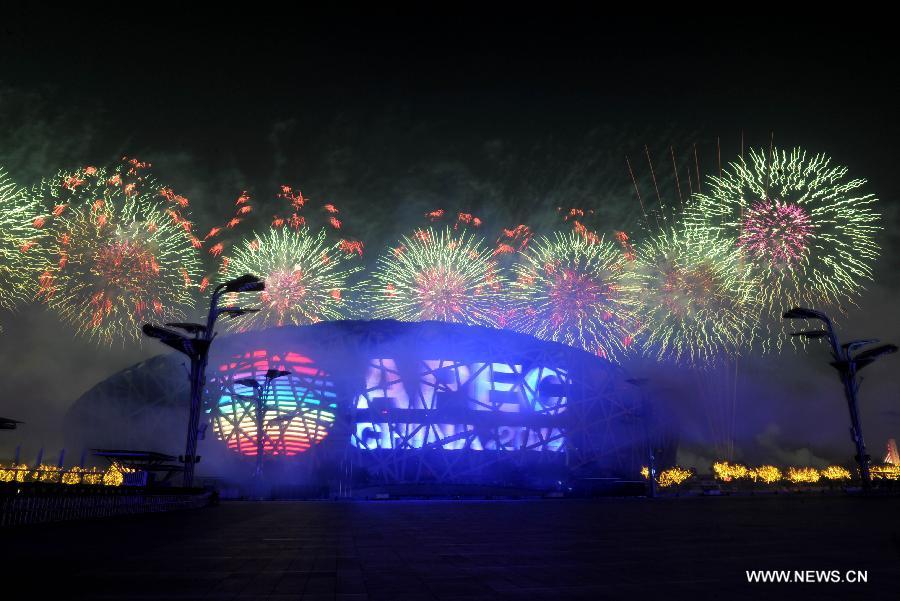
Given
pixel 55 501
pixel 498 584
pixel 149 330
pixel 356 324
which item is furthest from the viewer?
pixel 356 324

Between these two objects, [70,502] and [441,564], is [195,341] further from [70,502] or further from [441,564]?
[441,564]

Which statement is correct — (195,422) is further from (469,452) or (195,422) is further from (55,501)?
(469,452)

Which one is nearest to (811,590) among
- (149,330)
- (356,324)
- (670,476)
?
(149,330)

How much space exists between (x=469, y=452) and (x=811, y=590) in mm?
69239

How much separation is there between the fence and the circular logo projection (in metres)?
44.3

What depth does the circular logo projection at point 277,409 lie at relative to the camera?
69125 mm

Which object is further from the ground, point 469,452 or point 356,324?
point 356,324

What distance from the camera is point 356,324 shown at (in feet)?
266

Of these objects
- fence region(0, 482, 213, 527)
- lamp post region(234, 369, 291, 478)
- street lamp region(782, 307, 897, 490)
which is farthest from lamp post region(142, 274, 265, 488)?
street lamp region(782, 307, 897, 490)

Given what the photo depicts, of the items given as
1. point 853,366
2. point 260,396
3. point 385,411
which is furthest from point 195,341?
point 385,411

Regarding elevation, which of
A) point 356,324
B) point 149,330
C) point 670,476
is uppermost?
point 356,324

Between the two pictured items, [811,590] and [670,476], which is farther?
[670,476]

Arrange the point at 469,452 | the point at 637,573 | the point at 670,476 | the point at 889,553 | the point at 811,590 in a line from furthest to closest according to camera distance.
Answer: the point at 670,476
the point at 469,452
the point at 889,553
the point at 637,573
the point at 811,590

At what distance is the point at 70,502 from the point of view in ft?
54.7
